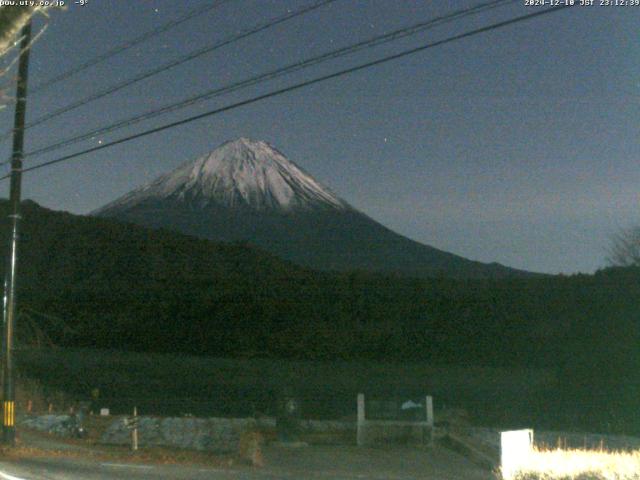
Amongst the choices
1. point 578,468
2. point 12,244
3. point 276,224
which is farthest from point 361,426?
point 276,224

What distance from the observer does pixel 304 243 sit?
135 m

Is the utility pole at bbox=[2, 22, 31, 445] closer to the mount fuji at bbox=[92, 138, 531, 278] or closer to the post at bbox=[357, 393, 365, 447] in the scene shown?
the post at bbox=[357, 393, 365, 447]

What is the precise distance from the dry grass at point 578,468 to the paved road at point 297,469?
0.82 m

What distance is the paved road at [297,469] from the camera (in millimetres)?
12971

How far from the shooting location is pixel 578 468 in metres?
12.1

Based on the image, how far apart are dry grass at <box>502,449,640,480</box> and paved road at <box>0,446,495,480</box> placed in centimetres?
82

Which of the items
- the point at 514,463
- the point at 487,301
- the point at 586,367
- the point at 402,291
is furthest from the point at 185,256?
the point at 514,463

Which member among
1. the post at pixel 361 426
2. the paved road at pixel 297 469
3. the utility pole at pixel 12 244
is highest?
the utility pole at pixel 12 244

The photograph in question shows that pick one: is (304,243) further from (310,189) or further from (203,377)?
(203,377)

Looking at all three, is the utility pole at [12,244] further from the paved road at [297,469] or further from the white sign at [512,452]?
the white sign at [512,452]

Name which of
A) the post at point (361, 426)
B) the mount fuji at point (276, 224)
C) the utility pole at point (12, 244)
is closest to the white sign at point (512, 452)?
the post at point (361, 426)

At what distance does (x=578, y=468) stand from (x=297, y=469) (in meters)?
4.44

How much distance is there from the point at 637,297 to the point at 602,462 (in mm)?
26944

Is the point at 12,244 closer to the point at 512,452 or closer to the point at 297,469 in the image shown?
the point at 297,469
